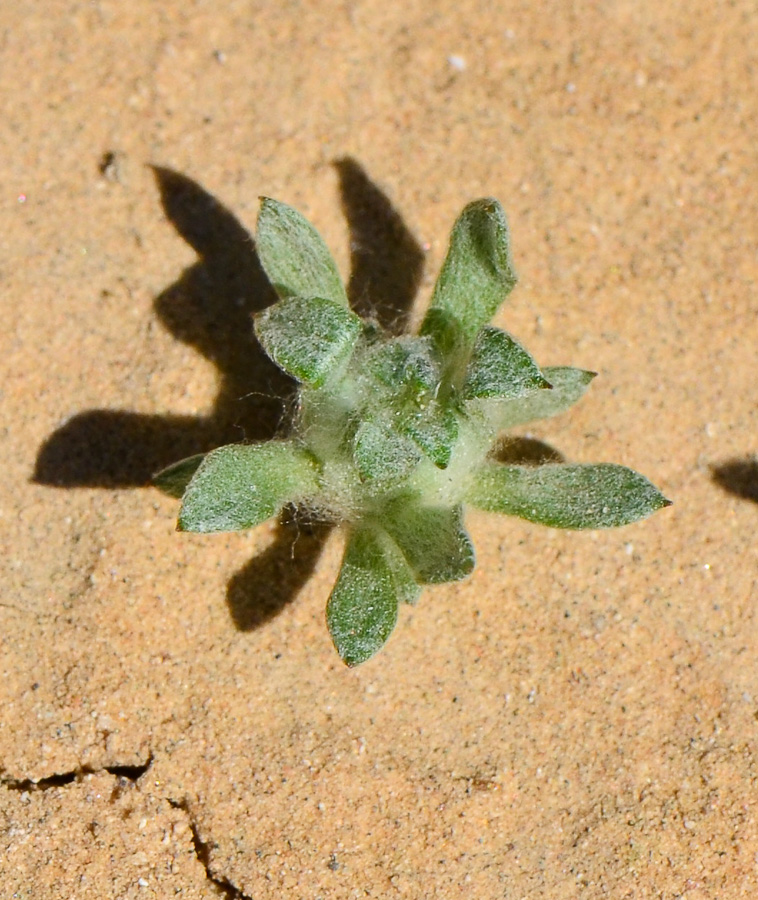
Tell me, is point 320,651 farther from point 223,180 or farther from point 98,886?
point 223,180

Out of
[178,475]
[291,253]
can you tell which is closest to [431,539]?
[178,475]

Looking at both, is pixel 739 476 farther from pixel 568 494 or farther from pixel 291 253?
pixel 291 253

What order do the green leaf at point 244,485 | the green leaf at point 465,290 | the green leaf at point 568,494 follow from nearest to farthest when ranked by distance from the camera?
the green leaf at point 244,485
the green leaf at point 568,494
the green leaf at point 465,290

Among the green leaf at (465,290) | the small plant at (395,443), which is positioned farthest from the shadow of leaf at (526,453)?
the green leaf at (465,290)

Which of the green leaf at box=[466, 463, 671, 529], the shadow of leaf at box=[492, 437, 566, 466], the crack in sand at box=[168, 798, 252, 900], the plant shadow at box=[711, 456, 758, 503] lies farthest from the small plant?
the crack in sand at box=[168, 798, 252, 900]

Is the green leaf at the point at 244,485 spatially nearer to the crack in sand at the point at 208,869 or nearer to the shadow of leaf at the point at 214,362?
the shadow of leaf at the point at 214,362

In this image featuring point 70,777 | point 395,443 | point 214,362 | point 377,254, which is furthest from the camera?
point 377,254
